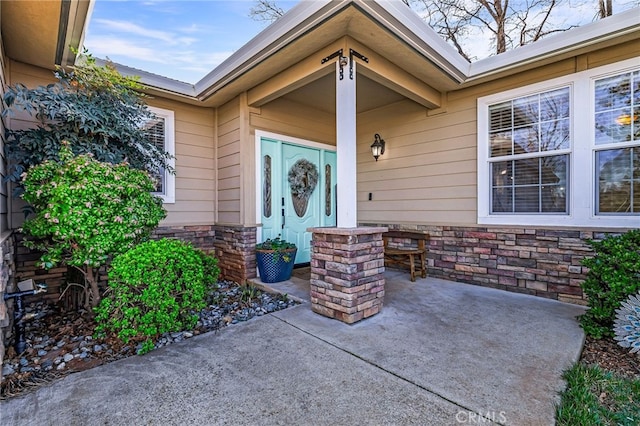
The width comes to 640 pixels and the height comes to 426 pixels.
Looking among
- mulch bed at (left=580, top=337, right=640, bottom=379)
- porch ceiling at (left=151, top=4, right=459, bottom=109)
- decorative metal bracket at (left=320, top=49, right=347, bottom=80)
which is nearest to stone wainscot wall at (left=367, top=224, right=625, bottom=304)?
mulch bed at (left=580, top=337, right=640, bottom=379)

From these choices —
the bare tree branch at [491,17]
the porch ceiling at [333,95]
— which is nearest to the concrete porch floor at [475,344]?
the porch ceiling at [333,95]

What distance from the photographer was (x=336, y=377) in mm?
2035

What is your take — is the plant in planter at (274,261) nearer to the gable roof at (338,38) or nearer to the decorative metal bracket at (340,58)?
the gable roof at (338,38)

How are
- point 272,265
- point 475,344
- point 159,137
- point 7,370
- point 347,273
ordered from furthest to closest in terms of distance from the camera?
point 159,137, point 272,265, point 347,273, point 475,344, point 7,370

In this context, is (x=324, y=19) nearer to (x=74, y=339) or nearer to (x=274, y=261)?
(x=274, y=261)

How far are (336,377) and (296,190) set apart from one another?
143 inches


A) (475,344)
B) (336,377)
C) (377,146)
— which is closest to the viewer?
(336,377)

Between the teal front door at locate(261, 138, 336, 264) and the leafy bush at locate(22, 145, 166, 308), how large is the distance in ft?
7.23

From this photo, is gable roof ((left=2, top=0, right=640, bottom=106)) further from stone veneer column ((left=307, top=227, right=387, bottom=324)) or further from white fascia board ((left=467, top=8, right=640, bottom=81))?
stone veneer column ((left=307, top=227, right=387, bottom=324))

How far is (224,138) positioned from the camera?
495 centimetres

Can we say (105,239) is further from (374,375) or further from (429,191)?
(429,191)

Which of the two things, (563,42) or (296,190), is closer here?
(563,42)

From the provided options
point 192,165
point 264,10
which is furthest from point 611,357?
point 264,10

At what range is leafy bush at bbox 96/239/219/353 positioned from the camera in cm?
244
